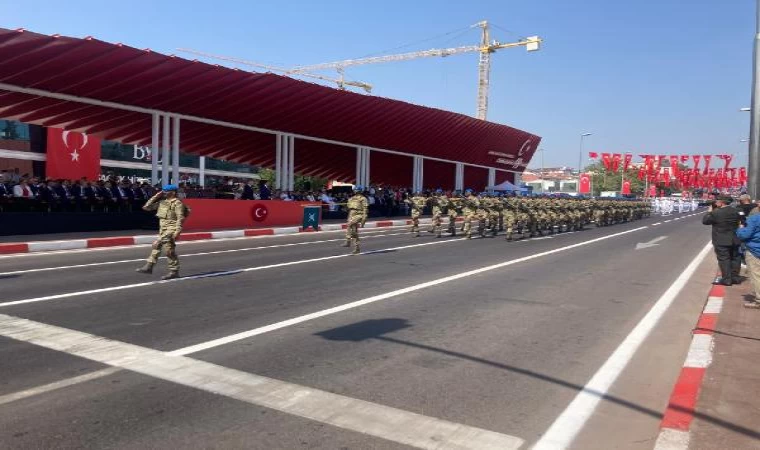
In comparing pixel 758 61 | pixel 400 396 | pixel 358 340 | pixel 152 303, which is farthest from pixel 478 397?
pixel 758 61

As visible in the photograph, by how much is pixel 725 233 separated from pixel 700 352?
5332 mm

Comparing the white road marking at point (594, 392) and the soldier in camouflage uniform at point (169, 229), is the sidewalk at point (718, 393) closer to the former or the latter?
the white road marking at point (594, 392)

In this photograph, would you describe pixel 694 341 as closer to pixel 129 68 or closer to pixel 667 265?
pixel 667 265

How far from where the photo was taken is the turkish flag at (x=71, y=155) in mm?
46719

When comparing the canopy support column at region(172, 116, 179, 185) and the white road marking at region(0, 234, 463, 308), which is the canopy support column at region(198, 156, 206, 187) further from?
the white road marking at region(0, 234, 463, 308)

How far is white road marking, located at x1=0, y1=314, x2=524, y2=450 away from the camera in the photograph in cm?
381

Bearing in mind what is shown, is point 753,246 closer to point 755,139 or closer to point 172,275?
point 755,139

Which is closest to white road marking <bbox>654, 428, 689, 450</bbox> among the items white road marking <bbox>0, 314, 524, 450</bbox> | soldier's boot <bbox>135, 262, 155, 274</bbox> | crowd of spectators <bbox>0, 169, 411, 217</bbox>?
white road marking <bbox>0, 314, 524, 450</bbox>

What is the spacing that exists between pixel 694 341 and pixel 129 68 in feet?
57.9

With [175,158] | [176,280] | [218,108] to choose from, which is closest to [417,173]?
[218,108]

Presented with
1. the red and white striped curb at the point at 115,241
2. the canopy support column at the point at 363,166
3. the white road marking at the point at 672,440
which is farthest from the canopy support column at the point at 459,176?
the white road marking at the point at 672,440

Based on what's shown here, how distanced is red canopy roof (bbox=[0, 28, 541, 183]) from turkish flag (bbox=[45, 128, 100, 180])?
59.4ft

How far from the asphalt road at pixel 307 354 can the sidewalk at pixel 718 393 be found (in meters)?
0.20

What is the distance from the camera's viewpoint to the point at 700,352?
229 inches
